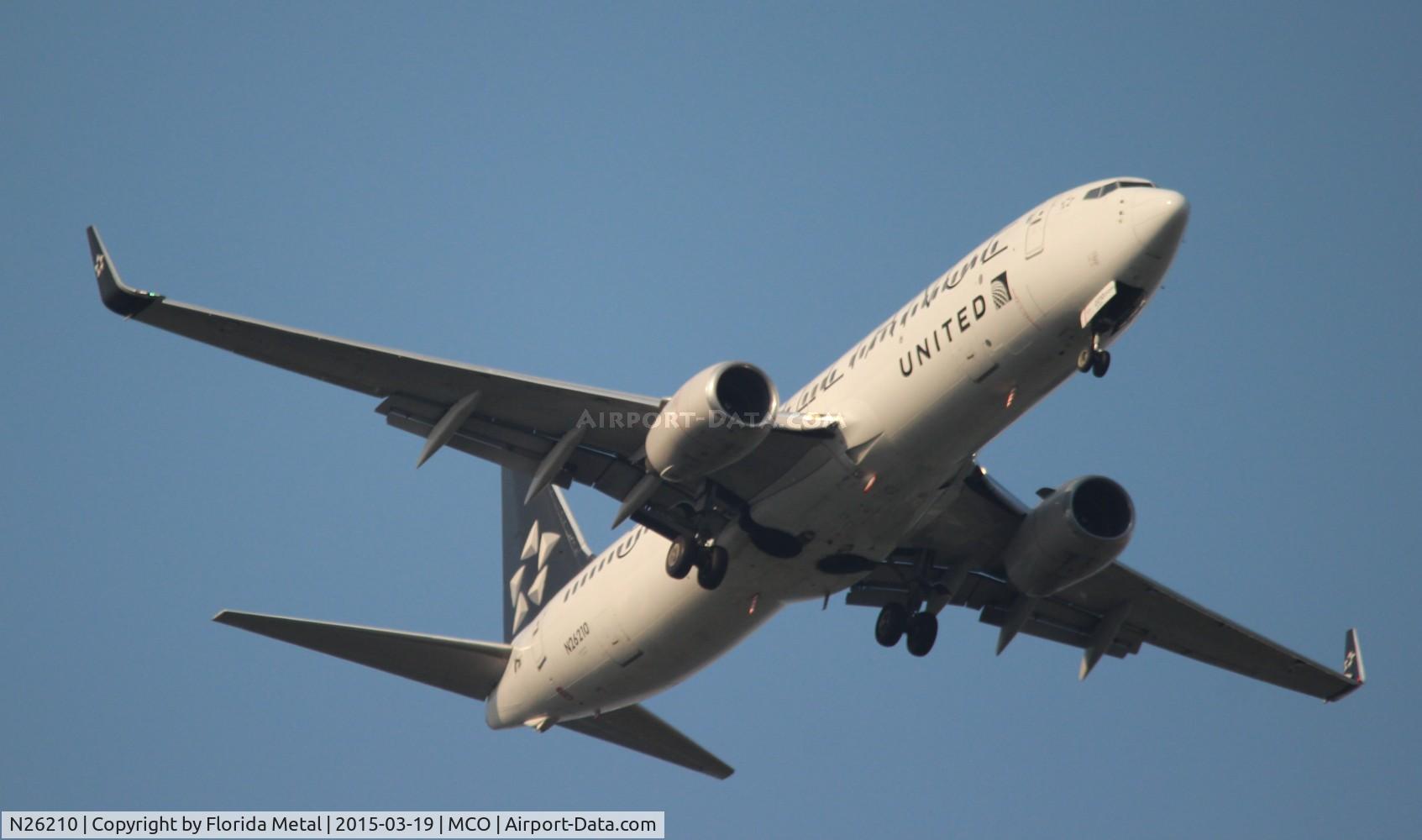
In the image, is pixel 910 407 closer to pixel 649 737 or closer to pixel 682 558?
pixel 682 558

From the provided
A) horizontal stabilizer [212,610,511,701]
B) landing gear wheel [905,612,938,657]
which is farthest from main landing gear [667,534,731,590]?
horizontal stabilizer [212,610,511,701]

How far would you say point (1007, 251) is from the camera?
84.3ft

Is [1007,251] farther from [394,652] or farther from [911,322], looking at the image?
[394,652]

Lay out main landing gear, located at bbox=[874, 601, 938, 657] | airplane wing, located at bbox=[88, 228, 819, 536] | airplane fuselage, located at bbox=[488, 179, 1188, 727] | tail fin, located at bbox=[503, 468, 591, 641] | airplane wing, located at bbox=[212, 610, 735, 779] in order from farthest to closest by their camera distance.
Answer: tail fin, located at bbox=[503, 468, 591, 641] → main landing gear, located at bbox=[874, 601, 938, 657] → airplane wing, located at bbox=[212, 610, 735, 779] → airplane wing, located at bbox=[88, 228, 819, 536] → airplane fuselage, located at bbox=[488, 179, 1188, 727]

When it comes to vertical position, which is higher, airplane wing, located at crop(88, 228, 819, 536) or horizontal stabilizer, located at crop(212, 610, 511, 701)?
airplane wing, located at crop(88, 228, 819, 536)

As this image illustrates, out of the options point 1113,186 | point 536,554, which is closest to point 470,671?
point 536,554

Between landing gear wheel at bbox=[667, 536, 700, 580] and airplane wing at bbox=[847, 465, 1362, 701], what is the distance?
5.34 metres

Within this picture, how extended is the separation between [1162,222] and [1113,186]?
4.39 ft

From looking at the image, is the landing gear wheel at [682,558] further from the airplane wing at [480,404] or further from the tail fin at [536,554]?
the tail fin at [536,554]

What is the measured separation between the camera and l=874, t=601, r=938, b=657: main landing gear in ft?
105

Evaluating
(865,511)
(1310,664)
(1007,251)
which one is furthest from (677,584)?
(1310,664)

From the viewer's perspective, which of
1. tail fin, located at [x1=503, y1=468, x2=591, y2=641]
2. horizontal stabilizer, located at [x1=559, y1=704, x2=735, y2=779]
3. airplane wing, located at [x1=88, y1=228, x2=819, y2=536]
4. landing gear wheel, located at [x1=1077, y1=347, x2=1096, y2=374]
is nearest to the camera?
landing gear wheel, located at [x1=1077, y1=347, x2=1096, y2=374]

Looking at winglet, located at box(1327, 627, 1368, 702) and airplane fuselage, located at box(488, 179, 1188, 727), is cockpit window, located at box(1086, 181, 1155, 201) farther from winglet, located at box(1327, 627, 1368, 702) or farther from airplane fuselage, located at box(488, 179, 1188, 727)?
winglet, located at box(1327, 627, 1368, 702)

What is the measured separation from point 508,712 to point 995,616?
10.2 m
